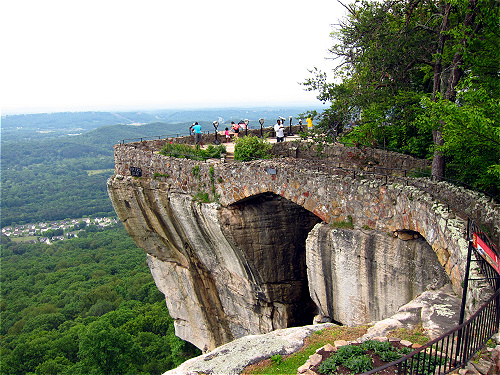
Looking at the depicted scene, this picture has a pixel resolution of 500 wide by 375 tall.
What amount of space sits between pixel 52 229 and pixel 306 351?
114m

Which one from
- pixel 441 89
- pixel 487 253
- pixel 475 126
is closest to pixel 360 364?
pixel 487 253

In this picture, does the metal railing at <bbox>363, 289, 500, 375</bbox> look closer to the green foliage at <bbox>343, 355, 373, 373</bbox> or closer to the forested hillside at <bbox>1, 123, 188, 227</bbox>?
the green foliage at <bbox>343, 355, 373, 373</bbox>

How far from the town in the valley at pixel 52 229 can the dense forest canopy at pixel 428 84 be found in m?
96.4

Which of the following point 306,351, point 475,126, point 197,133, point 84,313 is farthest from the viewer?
point 84,313

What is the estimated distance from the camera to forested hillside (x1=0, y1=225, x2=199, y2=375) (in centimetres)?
3045

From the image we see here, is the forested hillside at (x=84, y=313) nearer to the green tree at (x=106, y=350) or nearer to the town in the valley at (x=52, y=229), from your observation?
the green tree at (x=106, y=350)

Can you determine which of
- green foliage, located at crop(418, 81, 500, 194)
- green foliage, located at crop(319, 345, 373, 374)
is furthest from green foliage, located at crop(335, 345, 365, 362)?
green foliage, located at crop(418, 81, 500, 194)

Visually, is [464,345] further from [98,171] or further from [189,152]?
[98,171]

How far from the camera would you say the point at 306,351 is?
A: 9.11 meters

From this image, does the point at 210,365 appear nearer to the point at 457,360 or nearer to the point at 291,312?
the point at 457,360

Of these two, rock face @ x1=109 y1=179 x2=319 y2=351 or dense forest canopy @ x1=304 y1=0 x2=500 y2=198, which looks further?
rock face @ x1=109 y1=179 x2=319 y2=351

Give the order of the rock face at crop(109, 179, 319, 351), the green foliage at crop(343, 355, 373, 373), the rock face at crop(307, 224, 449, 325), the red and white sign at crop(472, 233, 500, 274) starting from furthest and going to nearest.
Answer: the rock face at crop(109, 179, 319, 351)
the rock face at crop(307, 224, 449, 325)
the red and white sign at crop(472, 233, 500, 274)
the green foliage at crop(343, 355, 373, 373)

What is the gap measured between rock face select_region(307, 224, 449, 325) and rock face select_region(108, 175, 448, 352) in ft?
0.10

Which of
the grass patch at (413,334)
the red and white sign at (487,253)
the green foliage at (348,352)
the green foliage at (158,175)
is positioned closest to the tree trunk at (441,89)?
the red and white sign at (487,253)
